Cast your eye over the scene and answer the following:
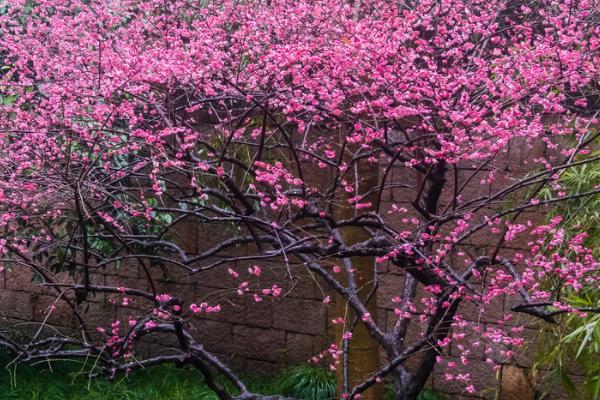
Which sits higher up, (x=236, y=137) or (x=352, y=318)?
(x=236, y=137)

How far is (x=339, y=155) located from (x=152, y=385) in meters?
2.34

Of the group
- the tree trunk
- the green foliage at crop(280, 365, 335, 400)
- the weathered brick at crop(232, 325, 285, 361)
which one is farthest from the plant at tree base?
the weathered brick at crop(232, 325, 285, 361)

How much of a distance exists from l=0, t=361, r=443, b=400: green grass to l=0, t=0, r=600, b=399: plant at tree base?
0.91 ft

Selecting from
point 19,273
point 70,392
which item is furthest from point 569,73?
point 19,273

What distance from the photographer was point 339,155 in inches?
146

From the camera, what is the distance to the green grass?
4703 mm

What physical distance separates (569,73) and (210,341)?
3557 mm

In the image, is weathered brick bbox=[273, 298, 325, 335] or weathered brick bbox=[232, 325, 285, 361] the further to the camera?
weathered brick bbox=[232, 325, 285, 361]

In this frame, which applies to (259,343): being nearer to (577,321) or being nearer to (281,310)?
(281,310)

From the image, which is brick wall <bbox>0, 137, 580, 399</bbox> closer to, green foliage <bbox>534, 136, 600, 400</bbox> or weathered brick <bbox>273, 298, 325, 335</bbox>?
weathered brick <bbox>273, 298, 325, 335</bbox>

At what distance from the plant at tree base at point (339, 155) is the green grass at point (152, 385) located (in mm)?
279

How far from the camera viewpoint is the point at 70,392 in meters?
5.18

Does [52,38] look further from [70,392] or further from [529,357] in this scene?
[529,357]

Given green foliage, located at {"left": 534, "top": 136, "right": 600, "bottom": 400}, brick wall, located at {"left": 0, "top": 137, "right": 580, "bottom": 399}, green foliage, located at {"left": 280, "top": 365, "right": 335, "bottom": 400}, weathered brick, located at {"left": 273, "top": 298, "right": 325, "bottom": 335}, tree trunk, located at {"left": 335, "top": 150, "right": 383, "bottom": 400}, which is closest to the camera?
green foliage, located at {"left": 534, "top": 136, "right": 600, "bottom": 400}
